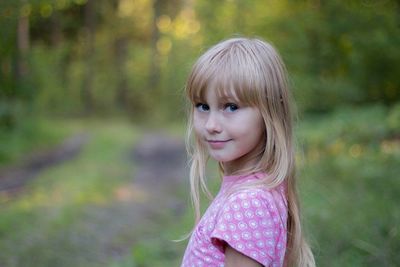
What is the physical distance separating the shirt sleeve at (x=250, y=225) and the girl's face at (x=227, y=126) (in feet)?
0.54

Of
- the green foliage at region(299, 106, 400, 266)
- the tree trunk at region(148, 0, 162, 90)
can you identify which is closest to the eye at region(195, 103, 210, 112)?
the green foliage at region(299, 106, 400, 266)

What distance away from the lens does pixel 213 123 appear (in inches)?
67.1

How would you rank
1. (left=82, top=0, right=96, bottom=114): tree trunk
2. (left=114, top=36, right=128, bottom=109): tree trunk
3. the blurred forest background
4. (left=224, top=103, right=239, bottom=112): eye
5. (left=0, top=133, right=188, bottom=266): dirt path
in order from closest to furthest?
(left=224, top=103, right=239, bottom=112): eye → the blurred forest background → (left=0, top=133, right=188, bottom=266): dirt path → (left=82, top=0, right=96, bottom=114): tree trunk → (left=114, top=36, right=128, bottom=109): tree trunk

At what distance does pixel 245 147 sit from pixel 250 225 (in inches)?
10.7

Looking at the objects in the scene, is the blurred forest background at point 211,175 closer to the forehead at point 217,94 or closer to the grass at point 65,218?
the grass at point 65,218

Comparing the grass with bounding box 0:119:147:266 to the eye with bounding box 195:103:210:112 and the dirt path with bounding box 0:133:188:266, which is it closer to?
the dirt path with bounding box 0:133:188:266

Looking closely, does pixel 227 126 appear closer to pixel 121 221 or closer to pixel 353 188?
pixel 353 188

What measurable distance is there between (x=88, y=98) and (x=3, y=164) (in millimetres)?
15076

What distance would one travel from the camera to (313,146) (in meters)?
8.02

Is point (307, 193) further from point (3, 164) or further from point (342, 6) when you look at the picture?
point (3, 164)

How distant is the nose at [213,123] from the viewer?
1702 millimetres

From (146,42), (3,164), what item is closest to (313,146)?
(3,164)

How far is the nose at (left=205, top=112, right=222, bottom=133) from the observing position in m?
1.70

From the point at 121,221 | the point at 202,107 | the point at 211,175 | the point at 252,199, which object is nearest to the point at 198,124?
the point at 202,107
